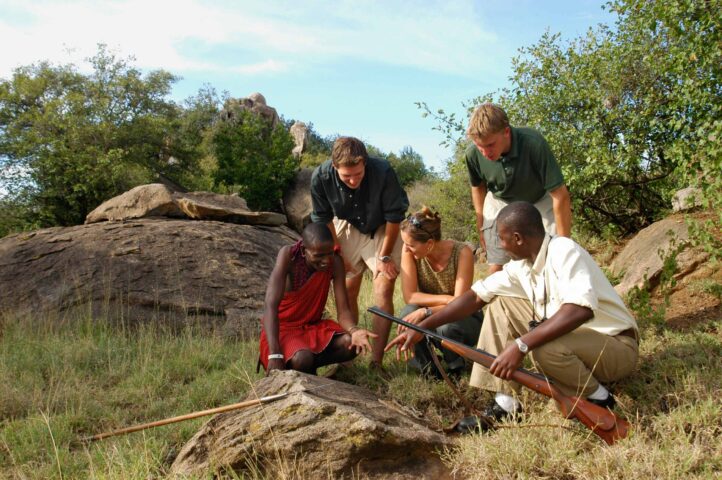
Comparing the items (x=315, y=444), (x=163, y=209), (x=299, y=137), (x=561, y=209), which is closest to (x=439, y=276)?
(x=561, y=209)

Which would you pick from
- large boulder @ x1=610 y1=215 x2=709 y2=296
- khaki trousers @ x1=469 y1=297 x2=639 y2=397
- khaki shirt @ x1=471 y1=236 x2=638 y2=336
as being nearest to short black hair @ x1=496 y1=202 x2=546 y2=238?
khaki shirt @ x1=471 y1=236 x2=638 y2=336

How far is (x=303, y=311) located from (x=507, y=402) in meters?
1.73

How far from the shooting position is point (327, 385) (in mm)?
3500

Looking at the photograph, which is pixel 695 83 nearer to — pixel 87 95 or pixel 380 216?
pixel 380 216

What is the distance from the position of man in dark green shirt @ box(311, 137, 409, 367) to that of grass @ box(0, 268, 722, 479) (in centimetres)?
64

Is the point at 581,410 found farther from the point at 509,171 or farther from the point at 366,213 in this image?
the point at 366,213

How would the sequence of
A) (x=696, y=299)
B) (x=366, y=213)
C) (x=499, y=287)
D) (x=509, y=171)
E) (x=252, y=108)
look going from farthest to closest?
(x=252, y=108)
(x=696, y=299)
(x=366, y=213)
(x=509, y=171)
(x=499, y=287)

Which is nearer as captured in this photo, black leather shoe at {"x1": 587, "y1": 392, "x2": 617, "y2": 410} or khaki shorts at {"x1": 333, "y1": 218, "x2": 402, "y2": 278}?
black leather shoe at {"x1": 587, "y1": 392, "x2": 617, "y2": 410}

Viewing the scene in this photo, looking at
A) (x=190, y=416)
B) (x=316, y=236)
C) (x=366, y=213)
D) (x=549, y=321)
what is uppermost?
(x=366, y=213)

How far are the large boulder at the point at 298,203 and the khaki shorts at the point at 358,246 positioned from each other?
1271 cm

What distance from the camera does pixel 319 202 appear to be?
494 centimetres

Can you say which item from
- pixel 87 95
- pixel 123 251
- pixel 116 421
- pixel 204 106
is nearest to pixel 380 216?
pixel 116 421

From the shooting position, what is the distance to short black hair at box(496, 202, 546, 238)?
11.0ft

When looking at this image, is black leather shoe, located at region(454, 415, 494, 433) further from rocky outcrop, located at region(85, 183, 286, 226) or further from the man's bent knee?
rocky outcrop, located at region(85, 183, 286, 226)
